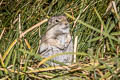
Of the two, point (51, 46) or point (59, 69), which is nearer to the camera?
point (59, 69)

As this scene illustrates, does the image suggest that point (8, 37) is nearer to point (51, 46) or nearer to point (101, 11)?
point (51, 46)

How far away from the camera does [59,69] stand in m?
2.28

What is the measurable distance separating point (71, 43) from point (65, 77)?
42 centimetres

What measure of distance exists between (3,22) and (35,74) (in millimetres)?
1406

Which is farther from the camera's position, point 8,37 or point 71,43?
point 8,37

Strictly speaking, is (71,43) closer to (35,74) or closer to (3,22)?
(35,74)

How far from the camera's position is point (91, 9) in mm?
3252

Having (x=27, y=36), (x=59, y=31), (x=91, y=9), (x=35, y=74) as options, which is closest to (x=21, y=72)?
(x=35, y=74)

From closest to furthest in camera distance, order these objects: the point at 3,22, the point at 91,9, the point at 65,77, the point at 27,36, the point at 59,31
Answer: the point at 65,77 < the point at 59,31 < the point at 27,36 < the point at 91,9 < the point at 3,22

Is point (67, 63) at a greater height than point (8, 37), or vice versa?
point (8, 37)

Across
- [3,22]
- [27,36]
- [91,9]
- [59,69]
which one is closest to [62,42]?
[59,69]

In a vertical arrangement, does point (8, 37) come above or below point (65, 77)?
above

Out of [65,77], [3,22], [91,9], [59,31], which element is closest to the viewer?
[65,77]

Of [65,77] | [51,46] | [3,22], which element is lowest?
[65,77]
